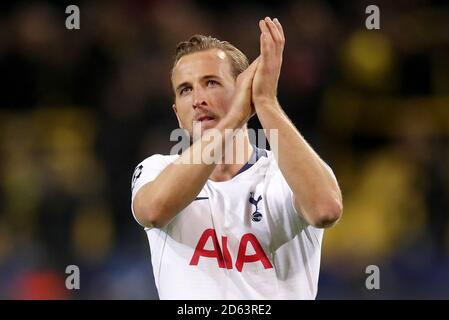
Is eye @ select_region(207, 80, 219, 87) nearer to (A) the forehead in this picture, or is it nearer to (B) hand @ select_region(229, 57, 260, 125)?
(A) the forehead

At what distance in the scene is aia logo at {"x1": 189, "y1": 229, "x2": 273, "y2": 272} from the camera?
2988 millimetres

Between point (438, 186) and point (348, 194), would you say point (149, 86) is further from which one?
point (438, 186)

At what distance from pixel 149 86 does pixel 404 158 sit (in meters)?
2.33

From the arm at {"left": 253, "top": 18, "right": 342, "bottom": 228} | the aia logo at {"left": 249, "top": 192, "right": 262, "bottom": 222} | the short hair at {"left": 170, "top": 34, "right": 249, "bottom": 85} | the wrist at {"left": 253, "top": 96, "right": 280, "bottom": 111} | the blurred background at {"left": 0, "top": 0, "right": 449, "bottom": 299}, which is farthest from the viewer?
the blurred background at {"left": 0, "top": 0, "right": 449, "bottom": 299}

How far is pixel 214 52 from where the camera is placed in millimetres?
3328

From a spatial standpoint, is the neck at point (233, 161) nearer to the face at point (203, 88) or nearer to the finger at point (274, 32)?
the face at point (203, 88)

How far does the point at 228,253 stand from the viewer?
9.84 feet

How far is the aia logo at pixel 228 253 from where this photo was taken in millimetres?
2988
